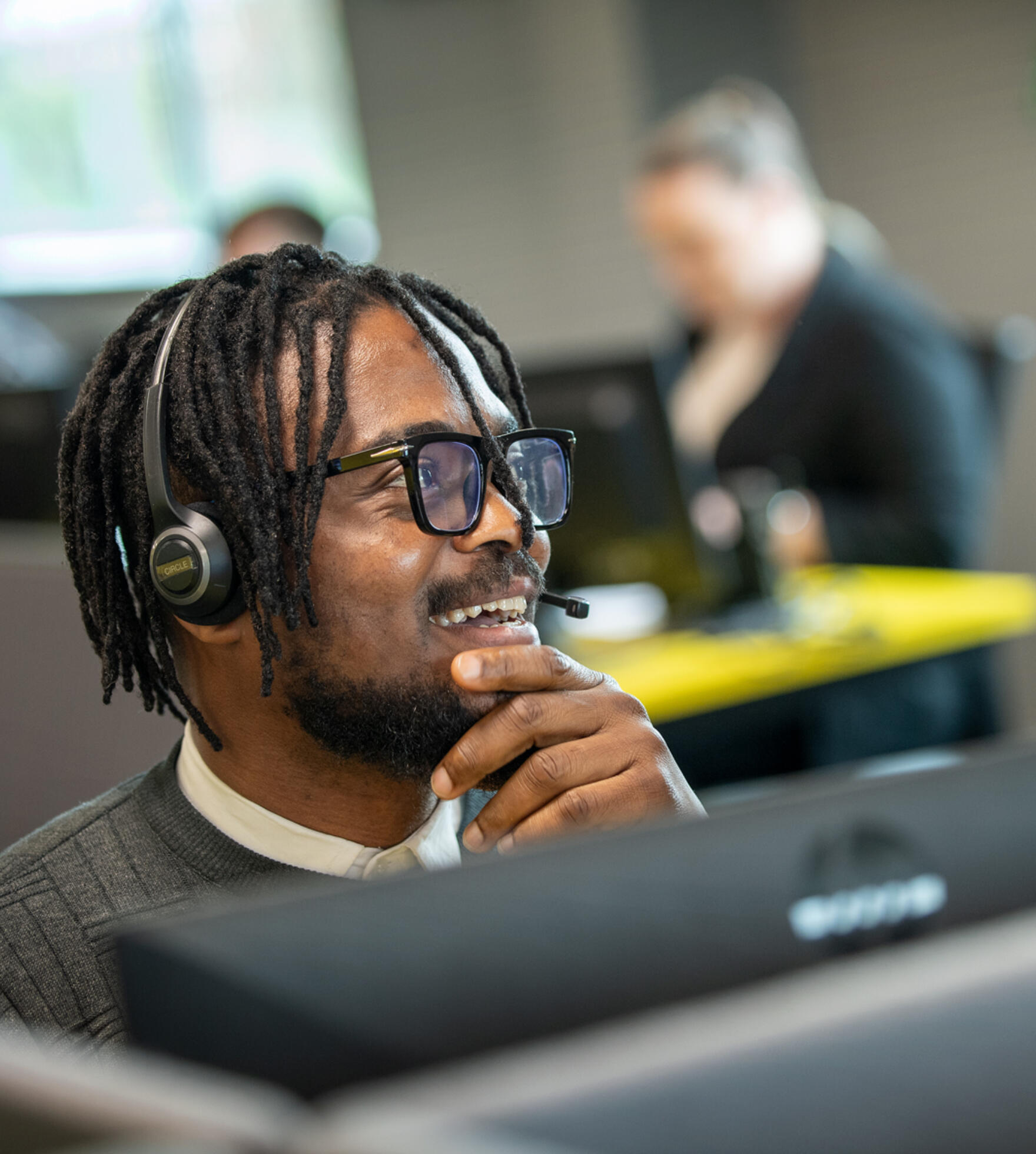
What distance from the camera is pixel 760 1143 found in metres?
0.34

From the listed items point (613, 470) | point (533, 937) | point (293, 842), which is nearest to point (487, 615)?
point (293, 842)

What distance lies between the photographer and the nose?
1.02m

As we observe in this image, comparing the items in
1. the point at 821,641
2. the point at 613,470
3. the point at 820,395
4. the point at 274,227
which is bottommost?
the point at 821,641

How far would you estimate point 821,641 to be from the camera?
2.50 metres

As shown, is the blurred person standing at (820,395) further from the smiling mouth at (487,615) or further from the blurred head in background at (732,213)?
the smiling mouth at (487,615)

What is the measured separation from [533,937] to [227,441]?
66 cm

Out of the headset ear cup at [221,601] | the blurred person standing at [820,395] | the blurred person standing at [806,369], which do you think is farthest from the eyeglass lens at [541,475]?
the blurred person standing at [806,369]

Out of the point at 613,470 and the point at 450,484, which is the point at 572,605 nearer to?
the point at 450,484

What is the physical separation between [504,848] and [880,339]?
2.44m

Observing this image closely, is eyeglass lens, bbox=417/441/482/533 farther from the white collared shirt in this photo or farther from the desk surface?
the desk surface

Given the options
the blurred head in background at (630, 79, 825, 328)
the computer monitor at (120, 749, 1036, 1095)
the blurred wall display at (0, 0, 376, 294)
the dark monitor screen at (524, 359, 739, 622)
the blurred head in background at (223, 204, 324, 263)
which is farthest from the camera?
the blurred wall display at (0, 0, 376, 294)

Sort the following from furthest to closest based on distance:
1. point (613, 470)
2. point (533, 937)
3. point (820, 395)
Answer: point (820, 395)
point (613, 470)
point (533, 937)

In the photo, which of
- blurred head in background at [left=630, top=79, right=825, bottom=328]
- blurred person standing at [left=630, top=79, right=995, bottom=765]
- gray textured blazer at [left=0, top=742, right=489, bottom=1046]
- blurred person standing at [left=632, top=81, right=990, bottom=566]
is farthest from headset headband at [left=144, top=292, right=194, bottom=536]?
blurred head in background at [left=630, top=79, right=825, bottom=328]

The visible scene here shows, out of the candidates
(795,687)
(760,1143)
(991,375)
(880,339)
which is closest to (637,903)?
(760,1143)
